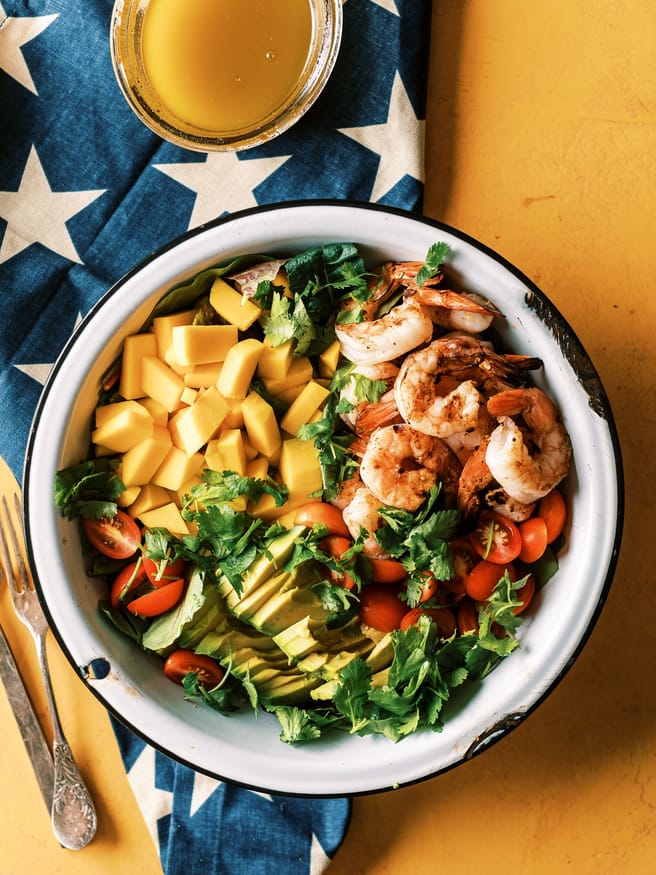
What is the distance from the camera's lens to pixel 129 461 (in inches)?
74.2

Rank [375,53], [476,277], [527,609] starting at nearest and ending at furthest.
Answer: [476,277], [527,609], [375,53]

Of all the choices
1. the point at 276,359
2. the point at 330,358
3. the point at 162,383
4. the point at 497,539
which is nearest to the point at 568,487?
the point at 497,539

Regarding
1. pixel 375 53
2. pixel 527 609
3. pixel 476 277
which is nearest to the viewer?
pixel 476 277

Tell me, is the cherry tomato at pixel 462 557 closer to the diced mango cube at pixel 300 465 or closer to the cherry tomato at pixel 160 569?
the diced mango cube at pixel 300 465

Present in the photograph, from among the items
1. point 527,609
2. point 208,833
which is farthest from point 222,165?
point 208,833

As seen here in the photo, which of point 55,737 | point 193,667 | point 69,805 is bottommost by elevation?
point 69,805

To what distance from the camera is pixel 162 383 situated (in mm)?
1899

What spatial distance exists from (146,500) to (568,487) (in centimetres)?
93

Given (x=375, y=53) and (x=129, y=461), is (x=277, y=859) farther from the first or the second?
(x=375, y=53)

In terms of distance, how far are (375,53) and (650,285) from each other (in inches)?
35.1

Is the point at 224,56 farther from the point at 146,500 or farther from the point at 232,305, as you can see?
the point at 146,500

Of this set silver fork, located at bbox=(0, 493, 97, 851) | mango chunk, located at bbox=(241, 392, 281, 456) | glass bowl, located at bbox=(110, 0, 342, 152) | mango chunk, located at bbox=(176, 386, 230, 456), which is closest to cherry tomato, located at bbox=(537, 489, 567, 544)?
mango chunk, located at bbox=(241, 392, 281, 456)

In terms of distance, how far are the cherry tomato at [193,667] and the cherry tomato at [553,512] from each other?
31.3 inches

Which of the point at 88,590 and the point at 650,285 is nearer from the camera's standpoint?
the point at 88,590
